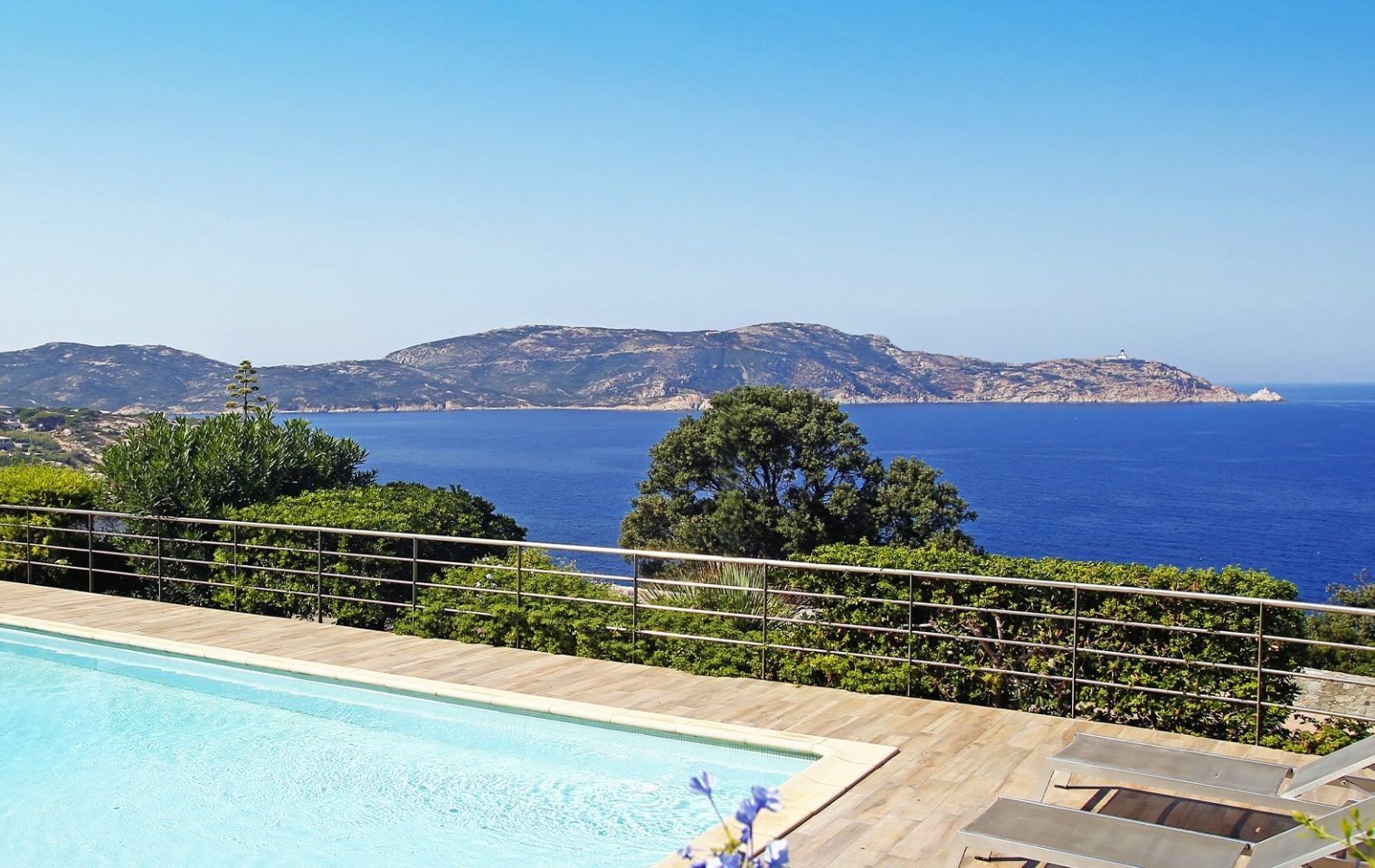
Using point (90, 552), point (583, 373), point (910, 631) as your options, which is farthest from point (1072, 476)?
point (910, 631)

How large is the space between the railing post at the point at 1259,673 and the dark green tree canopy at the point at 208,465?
9886mm

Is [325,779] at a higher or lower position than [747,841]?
lower

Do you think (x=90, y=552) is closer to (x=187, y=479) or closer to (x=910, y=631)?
(x=187, y=479)

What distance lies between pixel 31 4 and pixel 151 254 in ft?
70.8

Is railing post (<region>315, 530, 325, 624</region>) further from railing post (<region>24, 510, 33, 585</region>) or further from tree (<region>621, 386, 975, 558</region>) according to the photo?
tree (<region>621, 386, 975, 558</region>)

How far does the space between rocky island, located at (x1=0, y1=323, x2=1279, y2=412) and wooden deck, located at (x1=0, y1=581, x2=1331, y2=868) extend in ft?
346

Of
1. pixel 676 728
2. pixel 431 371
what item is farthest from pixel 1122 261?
pixel 431 371

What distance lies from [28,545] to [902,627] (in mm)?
9910

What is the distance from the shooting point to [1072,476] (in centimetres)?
9419

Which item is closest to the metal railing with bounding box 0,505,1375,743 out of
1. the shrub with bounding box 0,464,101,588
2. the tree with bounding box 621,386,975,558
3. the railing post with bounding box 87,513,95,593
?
the railing post with bounding box 87,513,95,593

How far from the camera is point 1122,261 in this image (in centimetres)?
6788

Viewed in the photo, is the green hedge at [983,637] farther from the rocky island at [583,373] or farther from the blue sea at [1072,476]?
the rocky island at [583,373]

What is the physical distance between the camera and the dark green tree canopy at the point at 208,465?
38.7ft

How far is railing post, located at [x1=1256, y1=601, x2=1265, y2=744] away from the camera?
20.6 feet
